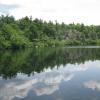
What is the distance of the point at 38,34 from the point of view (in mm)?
111938

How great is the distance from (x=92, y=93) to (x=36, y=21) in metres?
106

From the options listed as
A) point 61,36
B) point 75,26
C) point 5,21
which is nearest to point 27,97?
point 5,21

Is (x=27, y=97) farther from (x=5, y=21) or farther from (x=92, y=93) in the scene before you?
(x=5, y=21)

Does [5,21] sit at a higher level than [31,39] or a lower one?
higher

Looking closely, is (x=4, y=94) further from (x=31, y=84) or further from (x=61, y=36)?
(x=61, y=36)

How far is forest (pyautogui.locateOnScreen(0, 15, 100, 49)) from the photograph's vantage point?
9019 centimetres

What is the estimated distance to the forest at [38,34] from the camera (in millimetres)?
90188

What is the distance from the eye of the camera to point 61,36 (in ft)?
442

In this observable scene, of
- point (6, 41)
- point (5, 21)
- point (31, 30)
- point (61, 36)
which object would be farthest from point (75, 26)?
point (6, 41)

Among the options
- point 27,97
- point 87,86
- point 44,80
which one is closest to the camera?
point 27,97

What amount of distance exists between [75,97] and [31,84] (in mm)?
6030

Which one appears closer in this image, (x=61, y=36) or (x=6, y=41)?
(x=6, y=41)

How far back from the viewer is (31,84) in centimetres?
2275

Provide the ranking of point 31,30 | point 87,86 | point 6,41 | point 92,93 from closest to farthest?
point 92,93
point 87,86
point 6,41
point 31,30
